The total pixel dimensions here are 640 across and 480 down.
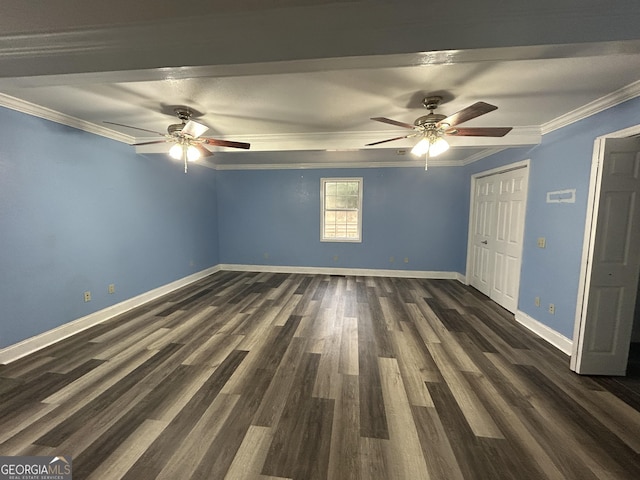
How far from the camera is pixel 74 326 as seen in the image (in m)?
3.10

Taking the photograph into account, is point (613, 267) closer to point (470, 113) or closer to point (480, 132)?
point (480, 132)

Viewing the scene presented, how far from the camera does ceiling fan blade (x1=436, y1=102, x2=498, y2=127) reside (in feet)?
6.09

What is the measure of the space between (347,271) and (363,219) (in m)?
1.24

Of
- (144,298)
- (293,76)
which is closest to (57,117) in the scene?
(144,298)

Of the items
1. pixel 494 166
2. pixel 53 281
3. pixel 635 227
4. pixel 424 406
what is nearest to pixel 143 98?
pixel 53 281

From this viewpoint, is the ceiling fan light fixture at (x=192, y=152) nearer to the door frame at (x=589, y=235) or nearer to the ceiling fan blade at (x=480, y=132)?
the ceiling fan blade at (x=480, y=132)

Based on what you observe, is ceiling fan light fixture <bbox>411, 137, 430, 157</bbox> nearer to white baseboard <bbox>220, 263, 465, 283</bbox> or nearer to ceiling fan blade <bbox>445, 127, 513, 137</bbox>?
ceiling fan blade <bbox>445, 127, 513, 137</bbox>

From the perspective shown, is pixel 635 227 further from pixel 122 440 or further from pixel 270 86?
pixel 122 440

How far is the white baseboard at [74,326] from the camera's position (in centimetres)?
254

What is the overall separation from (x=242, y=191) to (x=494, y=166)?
16.6 ft

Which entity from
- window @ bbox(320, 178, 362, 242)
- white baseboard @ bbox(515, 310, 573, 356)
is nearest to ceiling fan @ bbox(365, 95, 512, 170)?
white baseboard @ bbox(515, 310, 573, 356)

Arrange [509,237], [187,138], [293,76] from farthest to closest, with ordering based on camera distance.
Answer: [509,237]
[187,138]
[293,76]

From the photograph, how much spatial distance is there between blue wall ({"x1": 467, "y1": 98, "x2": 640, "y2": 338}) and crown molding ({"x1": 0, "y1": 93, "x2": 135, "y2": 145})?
540 cm

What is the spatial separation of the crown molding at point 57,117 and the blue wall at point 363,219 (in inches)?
108
